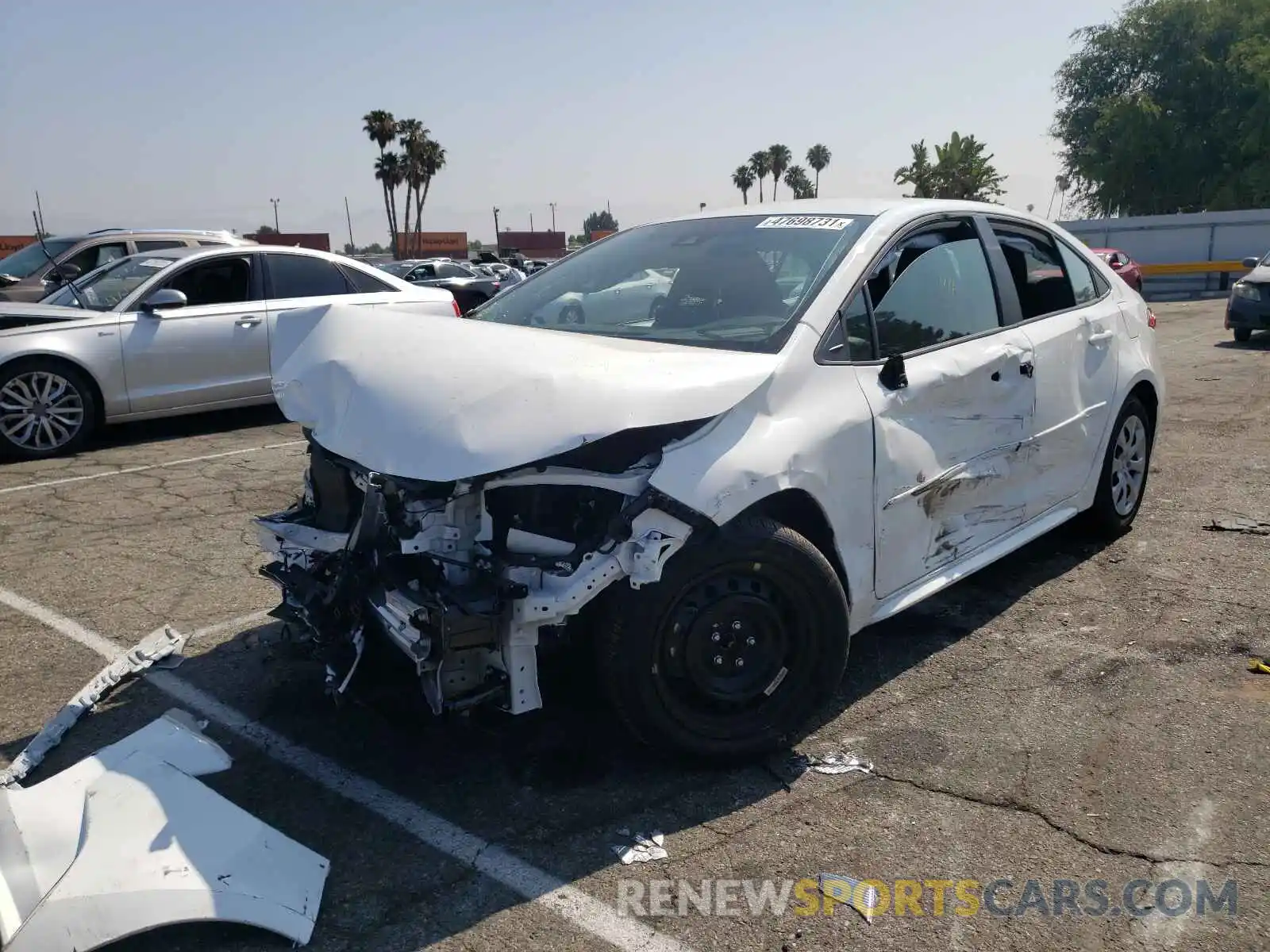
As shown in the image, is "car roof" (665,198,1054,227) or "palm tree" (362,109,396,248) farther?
"palm tree" (362,109,396,248)

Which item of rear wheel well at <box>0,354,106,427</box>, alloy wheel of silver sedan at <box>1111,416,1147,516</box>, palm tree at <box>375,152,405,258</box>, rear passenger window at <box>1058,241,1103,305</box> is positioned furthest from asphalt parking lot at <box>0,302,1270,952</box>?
palm tree at <box>375,152,405,258</box>

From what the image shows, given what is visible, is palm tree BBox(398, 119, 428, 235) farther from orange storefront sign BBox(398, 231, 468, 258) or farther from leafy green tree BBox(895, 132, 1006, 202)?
leafy green tree BBox(895, 132, 1006, 202)

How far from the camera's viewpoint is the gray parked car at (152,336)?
7.69 m

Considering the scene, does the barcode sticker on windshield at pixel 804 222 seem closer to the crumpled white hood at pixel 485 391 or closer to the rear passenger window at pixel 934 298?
the rear passenger window at pixel 934 298

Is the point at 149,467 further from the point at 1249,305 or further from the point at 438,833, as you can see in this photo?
the point at 1249,305

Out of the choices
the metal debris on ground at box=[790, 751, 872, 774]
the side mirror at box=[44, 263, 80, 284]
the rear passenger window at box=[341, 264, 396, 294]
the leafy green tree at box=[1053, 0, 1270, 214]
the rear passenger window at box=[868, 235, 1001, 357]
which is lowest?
the metal debris on ground at box=[790, 751, 872, 774]

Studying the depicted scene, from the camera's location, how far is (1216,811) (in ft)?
9.46

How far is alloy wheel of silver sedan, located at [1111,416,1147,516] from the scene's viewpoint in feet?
16.6

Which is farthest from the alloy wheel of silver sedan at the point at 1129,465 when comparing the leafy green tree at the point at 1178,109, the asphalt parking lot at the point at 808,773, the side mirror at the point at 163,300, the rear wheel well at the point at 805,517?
the leafy green tree at the point at 1178,109

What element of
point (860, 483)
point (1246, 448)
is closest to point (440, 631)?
point (860, 483)

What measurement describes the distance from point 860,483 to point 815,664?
602 mm

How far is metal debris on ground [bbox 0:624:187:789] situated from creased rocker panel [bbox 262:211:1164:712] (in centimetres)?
85

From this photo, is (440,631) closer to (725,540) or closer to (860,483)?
(725,540)

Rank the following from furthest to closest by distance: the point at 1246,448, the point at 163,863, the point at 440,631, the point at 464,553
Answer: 1. the point at 1246,448
2. the point at 464,553
3. the point at 440,631
4. the point at 163,863
